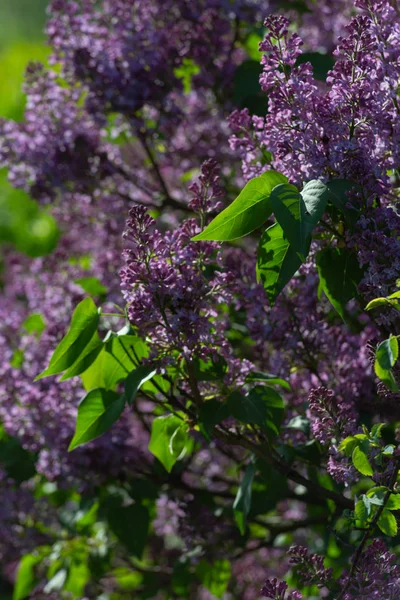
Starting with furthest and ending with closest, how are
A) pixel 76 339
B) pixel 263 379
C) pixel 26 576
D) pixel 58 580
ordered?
pixel 26 576
pixel 58 580
pixel 263 379
pixel 76 339

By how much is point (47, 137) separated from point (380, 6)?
1322 millimetres

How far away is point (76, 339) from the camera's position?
153 cm

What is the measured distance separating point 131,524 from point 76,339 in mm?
945

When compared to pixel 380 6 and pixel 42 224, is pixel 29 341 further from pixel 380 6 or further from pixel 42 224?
pixel 42 224

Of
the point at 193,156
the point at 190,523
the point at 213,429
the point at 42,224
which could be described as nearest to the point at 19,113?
the point at 42,224

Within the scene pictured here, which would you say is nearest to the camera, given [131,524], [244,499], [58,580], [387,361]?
[387,361]

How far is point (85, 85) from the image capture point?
8.02 ft

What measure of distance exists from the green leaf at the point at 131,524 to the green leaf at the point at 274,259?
1159 mm

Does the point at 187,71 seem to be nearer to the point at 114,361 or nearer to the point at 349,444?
the point at 114,361

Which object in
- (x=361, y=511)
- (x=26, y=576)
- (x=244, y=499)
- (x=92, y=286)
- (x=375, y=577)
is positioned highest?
(x=92, y=286)

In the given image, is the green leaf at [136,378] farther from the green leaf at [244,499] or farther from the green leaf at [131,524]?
the green leaf at [131,524]

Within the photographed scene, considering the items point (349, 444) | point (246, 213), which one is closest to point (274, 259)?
point (246, 213)

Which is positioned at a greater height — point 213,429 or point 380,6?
point 380,6

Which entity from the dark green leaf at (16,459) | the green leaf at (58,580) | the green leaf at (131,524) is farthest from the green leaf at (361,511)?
the green leaf at (58,580)
